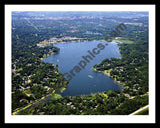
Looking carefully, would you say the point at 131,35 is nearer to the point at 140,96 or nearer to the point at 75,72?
the point at 75,72

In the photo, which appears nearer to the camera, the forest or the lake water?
the forest

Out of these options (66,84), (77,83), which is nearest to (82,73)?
(77,83)

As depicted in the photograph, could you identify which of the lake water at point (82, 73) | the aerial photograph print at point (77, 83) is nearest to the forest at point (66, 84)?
the aerial photograph print at point (77, 83)

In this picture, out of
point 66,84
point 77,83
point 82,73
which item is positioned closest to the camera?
point 66,84

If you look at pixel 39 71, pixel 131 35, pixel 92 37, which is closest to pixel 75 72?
pixel 39 71

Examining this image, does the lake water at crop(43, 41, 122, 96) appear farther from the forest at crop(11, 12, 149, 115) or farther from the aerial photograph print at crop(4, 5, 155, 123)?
the forest at crop(11, 12, 149, 115)

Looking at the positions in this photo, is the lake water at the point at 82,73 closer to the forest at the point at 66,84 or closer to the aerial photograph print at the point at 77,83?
the aerial photograph print at the point at 77,83

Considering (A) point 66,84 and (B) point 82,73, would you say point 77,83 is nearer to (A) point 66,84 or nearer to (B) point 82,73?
(A) point 66,84

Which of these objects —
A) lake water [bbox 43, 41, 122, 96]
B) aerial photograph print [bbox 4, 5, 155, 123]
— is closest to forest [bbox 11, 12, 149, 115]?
aerial photograph print [bbox 4, 5, 155, 123]
